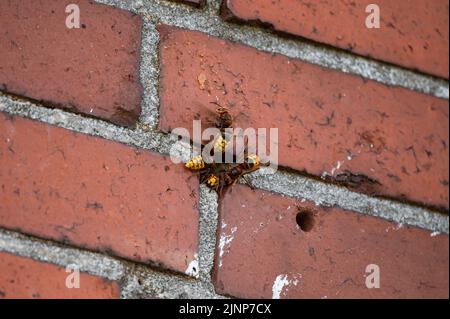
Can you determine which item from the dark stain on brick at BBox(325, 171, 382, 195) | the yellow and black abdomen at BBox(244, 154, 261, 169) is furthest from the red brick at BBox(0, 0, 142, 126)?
the dark stain on brick at BBox(325, 171, 382, 195)

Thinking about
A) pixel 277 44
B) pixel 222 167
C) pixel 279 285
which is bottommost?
pixel 279 285

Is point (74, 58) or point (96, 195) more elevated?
point (74, 58)

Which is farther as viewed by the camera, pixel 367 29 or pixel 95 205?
pixel 367 29

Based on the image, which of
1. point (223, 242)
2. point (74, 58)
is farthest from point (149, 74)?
point (223, 242)

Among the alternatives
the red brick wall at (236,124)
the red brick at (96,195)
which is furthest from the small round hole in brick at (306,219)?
the red brick at (96,195)

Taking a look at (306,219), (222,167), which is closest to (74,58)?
(222,167)

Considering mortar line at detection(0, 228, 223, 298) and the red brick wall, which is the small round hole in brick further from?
mortar line at detection(0, 228, 223, 298)

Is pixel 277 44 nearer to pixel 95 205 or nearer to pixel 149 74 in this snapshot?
pixel 149 74
